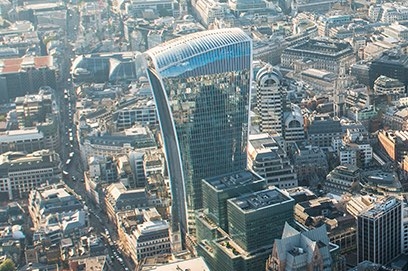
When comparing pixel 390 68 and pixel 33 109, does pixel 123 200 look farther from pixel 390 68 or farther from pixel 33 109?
pixel 390 68

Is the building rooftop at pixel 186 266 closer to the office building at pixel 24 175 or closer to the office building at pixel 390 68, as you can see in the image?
the office building at pixel 24 175

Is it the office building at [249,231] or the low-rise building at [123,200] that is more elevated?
the office building at [249,231]

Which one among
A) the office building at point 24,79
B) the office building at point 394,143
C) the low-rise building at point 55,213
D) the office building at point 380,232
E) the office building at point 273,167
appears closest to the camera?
the office building at point 380,232

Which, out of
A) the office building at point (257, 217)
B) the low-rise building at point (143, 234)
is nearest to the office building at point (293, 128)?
the low-rise building at point (143, 234)

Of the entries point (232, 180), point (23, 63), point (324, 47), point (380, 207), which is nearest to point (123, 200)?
point (232, 180)

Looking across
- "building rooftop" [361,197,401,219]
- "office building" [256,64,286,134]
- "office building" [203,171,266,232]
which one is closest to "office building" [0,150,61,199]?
"office building" [256,64,286,134]

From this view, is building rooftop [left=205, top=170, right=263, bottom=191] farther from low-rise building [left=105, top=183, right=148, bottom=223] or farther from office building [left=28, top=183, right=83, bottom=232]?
office building [left=28, top=183, right=83, bottom=232]

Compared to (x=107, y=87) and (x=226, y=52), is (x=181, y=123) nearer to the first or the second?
(x=226, y=52)
